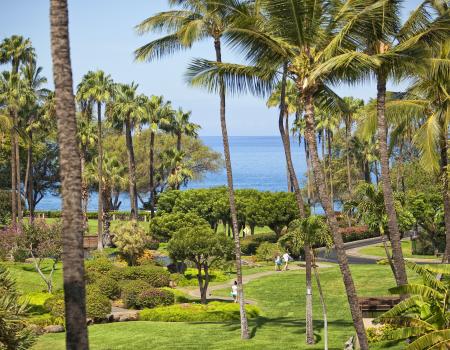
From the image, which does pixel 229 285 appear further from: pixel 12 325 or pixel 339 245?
pixel 12 325

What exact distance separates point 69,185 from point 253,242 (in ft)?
176

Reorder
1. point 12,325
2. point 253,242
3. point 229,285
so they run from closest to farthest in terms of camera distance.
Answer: point 12,325 < point 229,285 < point 253,242

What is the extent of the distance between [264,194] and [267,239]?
13.9 ft

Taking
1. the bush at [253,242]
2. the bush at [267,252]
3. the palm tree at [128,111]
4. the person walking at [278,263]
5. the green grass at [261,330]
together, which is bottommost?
the green grass at [261,330]

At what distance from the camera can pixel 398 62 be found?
20.2 metres

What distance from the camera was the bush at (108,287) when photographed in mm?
39750

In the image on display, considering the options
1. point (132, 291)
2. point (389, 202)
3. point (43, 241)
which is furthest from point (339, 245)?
point (43, 241)

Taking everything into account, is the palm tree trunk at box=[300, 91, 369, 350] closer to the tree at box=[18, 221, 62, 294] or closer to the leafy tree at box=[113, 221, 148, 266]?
the tree at box=[18, 221, 62, 294]

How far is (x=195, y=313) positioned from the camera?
34.6 metres

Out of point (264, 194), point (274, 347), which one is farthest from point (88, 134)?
point (274, 347)

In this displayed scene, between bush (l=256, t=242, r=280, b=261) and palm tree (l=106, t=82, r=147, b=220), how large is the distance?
616 inches

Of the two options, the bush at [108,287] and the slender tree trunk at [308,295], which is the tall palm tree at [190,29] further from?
the bush at [108,287]

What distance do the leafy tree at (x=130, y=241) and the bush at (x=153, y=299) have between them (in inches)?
497

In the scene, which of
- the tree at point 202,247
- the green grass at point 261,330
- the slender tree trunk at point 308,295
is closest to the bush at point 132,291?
the tree at point 202,247
